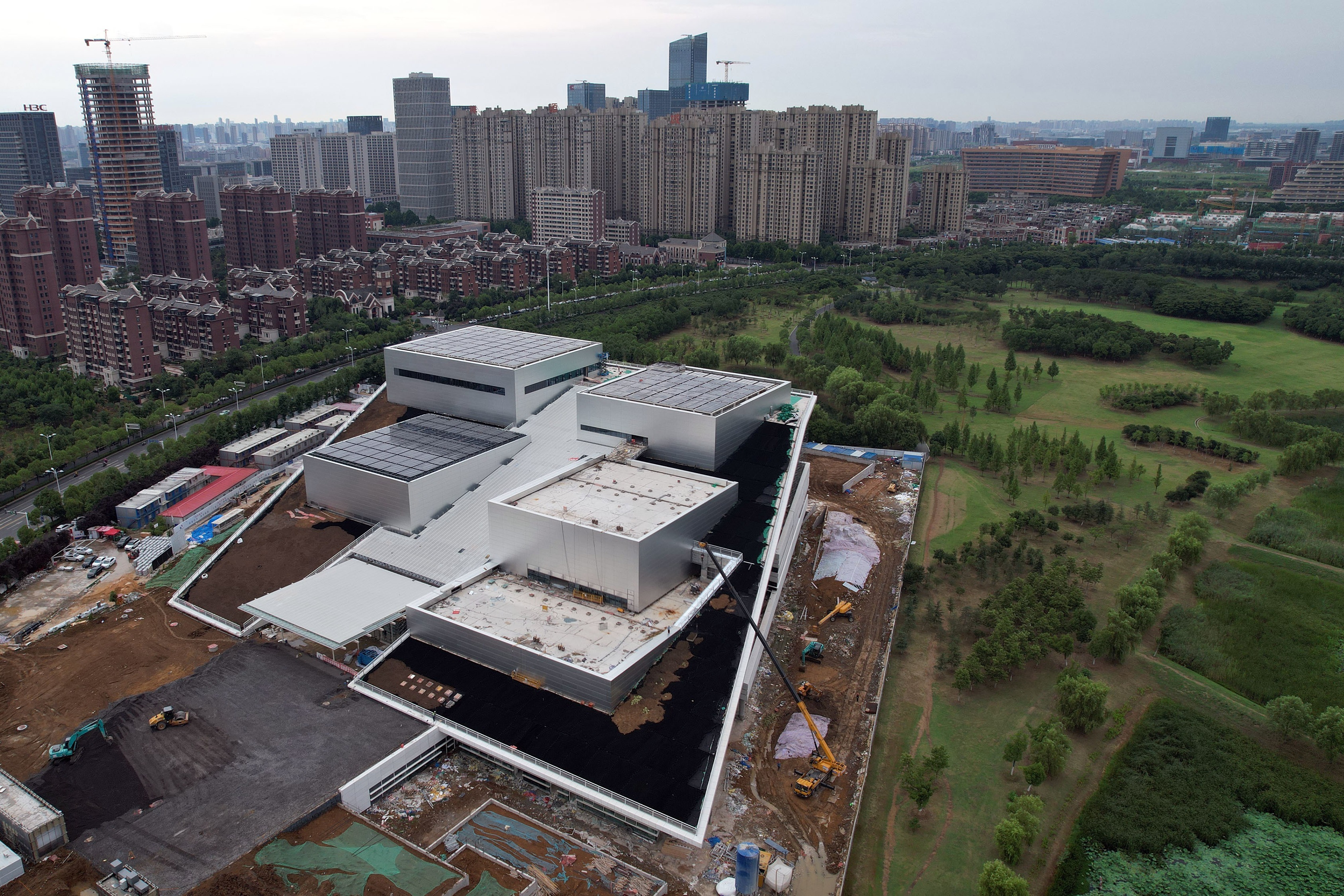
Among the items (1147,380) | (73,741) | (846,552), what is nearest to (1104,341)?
(1147,380)

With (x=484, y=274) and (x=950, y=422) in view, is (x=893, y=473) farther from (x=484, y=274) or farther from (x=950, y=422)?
(x=484, y=274)

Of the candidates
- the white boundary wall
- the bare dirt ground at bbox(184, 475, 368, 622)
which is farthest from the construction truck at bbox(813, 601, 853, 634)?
the bare dirt ground at bbox(184, 475, 368, 622)

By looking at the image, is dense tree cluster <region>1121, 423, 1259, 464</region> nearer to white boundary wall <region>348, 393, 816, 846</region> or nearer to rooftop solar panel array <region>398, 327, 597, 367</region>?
rooftop solar panel array <region>398, 327, 597, 367</region>

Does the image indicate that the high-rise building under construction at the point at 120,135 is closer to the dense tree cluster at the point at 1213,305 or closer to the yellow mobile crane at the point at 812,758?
the yellow mobile crane at the point at 812,758

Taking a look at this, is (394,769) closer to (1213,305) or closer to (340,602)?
(340,602)

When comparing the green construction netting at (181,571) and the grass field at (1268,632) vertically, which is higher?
the green construction netting at (181,571)

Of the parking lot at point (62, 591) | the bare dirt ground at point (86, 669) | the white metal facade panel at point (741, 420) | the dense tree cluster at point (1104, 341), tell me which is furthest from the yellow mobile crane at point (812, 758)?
the dense tree cluster at point (1104, 341)
